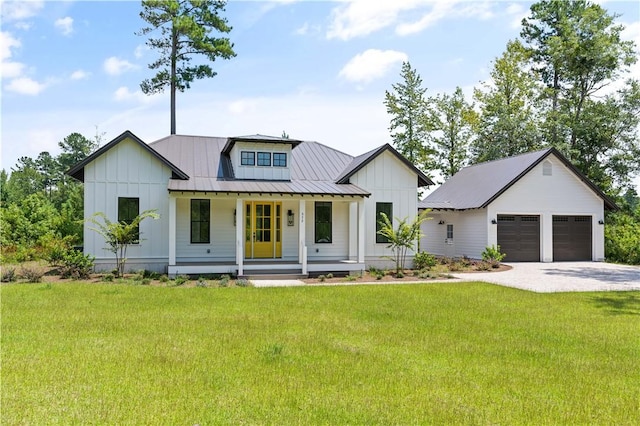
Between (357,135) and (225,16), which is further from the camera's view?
(357,135)

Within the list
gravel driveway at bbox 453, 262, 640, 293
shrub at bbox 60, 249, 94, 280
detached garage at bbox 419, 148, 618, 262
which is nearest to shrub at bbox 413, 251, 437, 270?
gravel driveway at bbox 453, 262, 640, 293

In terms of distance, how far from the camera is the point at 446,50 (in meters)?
16.2

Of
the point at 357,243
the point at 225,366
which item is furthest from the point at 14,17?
the point at 357,243

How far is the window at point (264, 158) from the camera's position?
17938 mm

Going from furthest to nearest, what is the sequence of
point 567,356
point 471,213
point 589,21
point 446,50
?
point 589,21, point 471,213, point 446,50, point 567,356

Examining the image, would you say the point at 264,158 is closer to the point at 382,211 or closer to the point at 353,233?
the point at 353,233

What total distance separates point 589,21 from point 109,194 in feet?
104

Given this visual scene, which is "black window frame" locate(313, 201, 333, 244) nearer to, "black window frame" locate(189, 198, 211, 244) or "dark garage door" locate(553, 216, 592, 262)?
"black window frame" locate(189, 198, 211, 244)

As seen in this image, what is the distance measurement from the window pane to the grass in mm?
7742

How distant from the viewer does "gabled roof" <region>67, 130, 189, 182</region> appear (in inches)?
624

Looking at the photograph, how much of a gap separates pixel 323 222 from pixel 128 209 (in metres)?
7.09

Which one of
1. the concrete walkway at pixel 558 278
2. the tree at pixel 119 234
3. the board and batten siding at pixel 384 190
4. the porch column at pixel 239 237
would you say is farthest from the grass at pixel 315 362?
the board and batten siding at pixel 384 190

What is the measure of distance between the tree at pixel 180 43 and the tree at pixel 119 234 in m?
11.6

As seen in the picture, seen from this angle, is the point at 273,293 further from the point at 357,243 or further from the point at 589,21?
the point at 589,21
